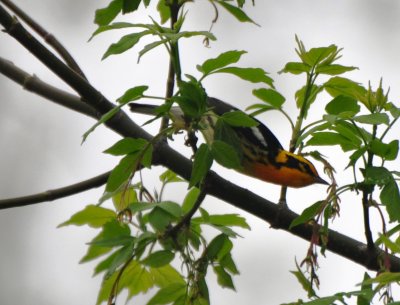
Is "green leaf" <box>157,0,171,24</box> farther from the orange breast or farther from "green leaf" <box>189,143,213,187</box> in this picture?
the orange breast

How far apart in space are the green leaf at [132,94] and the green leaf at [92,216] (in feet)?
1.21

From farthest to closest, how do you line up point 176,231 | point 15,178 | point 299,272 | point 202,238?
1. point 15,178
2. point 202,238
3. point 176,231
4. point 299,272

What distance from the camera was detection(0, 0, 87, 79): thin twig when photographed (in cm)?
169

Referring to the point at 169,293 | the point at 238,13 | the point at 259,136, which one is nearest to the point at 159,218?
the point at 169,293

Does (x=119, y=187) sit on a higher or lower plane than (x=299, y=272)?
higher

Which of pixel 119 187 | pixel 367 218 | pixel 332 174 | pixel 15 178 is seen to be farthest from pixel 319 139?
pixel 15 178

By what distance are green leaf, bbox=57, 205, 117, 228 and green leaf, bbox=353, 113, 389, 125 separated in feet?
1.85

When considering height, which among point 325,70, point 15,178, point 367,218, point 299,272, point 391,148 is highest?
point 15,178

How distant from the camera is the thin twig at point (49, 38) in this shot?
1692 mm

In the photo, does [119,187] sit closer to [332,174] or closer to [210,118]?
[210,118]

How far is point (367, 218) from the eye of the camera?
5.35ft

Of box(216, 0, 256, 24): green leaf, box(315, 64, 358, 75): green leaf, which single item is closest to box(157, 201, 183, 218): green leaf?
box(216, 0, 256, 24): green leaf

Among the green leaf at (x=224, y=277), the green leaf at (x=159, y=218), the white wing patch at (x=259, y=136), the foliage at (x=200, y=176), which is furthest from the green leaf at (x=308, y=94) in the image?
the white wing patch at (x=259, y=136)

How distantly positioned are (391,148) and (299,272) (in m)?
Result: 0.29
